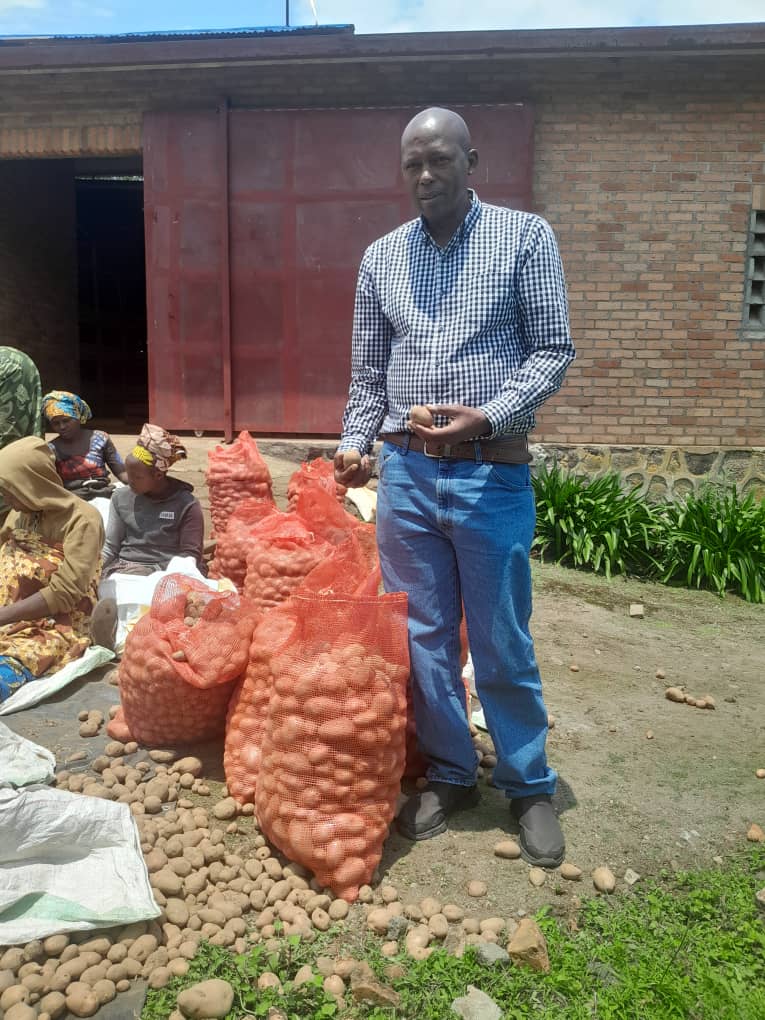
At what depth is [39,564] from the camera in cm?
334

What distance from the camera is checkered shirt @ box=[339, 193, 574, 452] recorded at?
2096mm

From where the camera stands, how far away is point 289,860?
2152 mm

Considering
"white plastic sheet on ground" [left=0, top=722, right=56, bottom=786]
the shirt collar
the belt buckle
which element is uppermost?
the shirt collar

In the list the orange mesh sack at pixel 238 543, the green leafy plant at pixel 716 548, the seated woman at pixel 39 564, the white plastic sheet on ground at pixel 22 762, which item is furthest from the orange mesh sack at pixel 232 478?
the green leafy plant at pixel 716 548

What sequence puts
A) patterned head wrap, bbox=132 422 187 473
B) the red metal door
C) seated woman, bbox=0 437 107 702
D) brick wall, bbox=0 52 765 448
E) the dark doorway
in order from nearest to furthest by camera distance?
seated woman, bbox=0 437 107 702 < patterned head wrap, bbox=132 422 187 473 < brick wall, bbox=0 52 765 448 < the red metal door < the dark doorway

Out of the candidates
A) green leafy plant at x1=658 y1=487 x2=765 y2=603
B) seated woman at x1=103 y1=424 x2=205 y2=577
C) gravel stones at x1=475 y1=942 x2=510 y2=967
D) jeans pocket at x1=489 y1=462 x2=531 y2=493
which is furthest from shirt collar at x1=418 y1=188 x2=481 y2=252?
green leafy plant at x1=658 y1=487 x2=765 y2=603

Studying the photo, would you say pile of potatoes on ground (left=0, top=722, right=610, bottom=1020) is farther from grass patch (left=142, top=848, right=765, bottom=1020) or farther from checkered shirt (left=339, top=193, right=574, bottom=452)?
checkered shirt (left=339, top=193, right=574, bottom=452)

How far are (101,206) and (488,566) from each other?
1404cm

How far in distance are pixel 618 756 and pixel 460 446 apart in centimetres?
150

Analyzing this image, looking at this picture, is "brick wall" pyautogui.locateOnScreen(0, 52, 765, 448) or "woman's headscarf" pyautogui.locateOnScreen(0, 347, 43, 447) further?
"brick wall" pyautogui.locateOnScreen(0, 52, 765, 448)

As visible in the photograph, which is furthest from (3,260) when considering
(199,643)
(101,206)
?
(199,643)

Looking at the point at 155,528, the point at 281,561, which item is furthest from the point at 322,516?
the point at 155,528

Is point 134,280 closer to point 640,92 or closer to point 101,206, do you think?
point 101,206

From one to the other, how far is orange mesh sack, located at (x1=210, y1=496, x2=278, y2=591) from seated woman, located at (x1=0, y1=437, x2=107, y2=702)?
65cm
